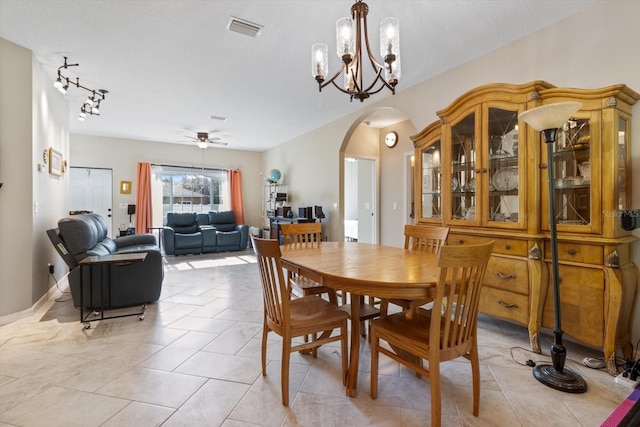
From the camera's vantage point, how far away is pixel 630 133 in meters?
2.12

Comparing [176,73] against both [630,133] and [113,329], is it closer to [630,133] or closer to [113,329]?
[113,329]

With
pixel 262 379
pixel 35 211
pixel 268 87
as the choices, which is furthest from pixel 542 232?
pixel 35 211

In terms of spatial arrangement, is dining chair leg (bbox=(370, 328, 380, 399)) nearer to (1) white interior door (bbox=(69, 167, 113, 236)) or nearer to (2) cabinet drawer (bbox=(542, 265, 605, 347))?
(2) cabinet drawer (bbox=(542, 265, 605, 347))

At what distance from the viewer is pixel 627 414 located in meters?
1.13

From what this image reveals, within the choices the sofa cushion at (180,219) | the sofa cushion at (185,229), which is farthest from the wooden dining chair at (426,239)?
the sofa cushion at (180,219)

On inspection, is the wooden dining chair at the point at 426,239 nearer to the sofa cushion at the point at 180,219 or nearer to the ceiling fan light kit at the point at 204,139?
the ceiling fan light kit at the point at 204,139

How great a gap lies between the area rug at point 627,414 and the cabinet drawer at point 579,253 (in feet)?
2.41

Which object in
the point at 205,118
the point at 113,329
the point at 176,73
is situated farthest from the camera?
the point at 205,118

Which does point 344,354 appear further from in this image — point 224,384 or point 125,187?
point 125,187

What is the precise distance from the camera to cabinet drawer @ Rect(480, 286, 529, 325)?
2299mm

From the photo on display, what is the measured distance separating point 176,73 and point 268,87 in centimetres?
107

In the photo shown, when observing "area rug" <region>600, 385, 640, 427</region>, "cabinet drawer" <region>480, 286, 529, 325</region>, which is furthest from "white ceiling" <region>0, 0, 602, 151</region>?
"area rug" <region>600, 385, 640, 427</region>

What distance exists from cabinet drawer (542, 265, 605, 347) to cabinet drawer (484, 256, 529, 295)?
0.16m

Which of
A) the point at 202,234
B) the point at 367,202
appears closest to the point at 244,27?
the point at 367,202
